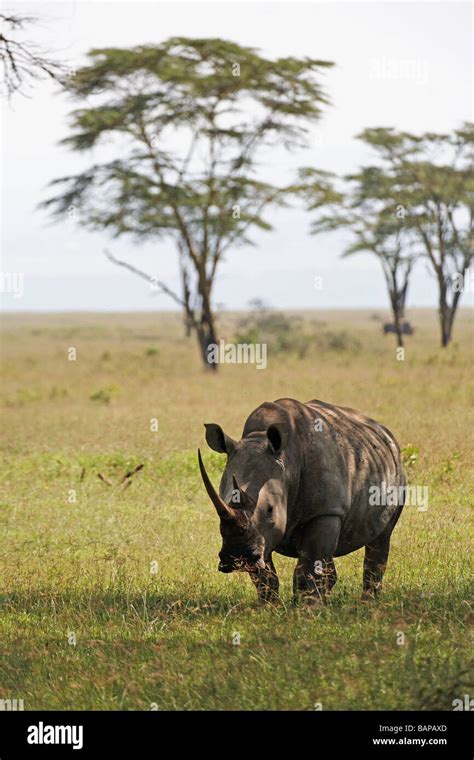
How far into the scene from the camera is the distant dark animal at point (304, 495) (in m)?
6.36

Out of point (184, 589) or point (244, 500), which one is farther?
point (184, 589)

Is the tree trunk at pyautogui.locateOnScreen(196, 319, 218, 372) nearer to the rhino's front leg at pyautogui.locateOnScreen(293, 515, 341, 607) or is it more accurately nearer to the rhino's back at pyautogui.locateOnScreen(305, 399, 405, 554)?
Result: the rhino's back at pyautogui.locateOnScreen(305, 399, 405, 554)

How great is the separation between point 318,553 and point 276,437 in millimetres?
859

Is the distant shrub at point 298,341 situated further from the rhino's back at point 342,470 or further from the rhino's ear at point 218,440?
the rhino's ear at point 218,440

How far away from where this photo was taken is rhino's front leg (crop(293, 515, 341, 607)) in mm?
7043

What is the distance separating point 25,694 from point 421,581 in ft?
10.0

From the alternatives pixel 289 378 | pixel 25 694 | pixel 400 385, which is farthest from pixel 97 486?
pixel 289 378

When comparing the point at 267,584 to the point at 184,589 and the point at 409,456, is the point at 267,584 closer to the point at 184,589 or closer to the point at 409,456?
the point at 184,589

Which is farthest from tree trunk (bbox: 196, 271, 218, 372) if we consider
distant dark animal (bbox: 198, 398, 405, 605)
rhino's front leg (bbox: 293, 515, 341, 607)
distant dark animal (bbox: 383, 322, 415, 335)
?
rhino's front leg (bbox: 293, 515, 341, 607)

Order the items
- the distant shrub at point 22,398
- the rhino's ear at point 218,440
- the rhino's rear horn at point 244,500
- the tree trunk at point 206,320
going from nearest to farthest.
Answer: the rhino's rear horn at point 244,500 → the rhino's ear at point 218,440 → the distant shrub at point 22,398 → the tree trunk at point 206,320

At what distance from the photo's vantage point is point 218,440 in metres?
6.91

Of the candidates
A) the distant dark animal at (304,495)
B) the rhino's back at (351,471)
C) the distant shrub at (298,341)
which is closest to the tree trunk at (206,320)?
the distant shrub at (298,341)

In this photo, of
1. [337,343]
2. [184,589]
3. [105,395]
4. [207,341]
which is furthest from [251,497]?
[337,343]
